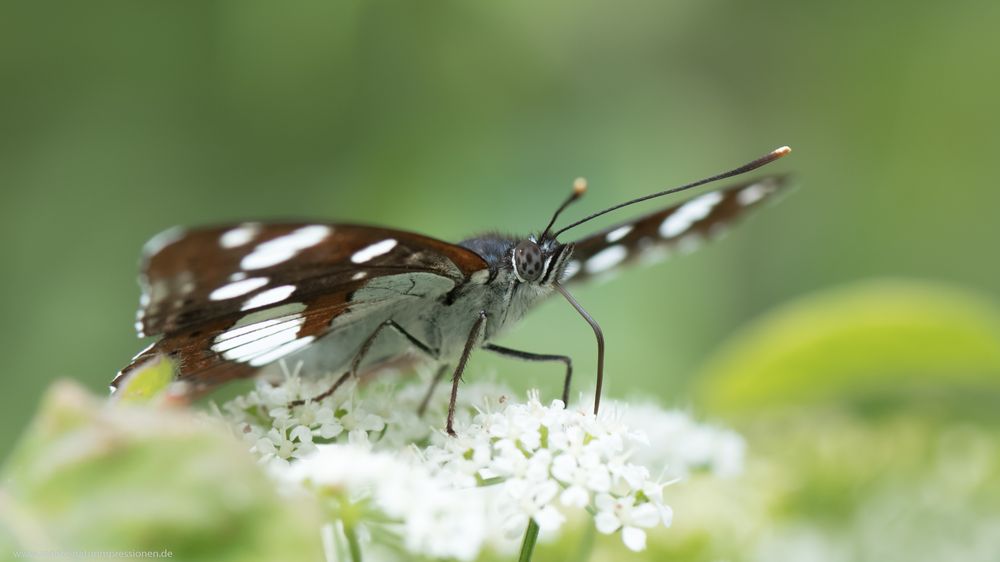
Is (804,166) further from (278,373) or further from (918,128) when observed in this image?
(278,373)

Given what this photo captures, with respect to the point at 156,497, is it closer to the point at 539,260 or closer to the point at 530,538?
the point at 530,538

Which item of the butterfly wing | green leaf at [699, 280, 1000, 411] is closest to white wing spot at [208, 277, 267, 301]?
the butterfly wing

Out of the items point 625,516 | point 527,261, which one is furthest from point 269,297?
point 625,516

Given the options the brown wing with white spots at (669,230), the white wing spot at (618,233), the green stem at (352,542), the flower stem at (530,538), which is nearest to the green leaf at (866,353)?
the brown wing with white spots at (669,230)

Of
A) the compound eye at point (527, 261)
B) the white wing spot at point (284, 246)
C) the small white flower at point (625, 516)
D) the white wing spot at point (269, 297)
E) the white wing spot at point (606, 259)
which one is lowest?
the small white flower at point (625, 516)

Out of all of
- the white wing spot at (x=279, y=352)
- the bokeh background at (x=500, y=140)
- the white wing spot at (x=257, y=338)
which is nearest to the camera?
the white wing spot at (x=257, y=338)

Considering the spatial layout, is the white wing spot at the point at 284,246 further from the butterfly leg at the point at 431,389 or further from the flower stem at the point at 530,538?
the flower stem at the point at 530,538
